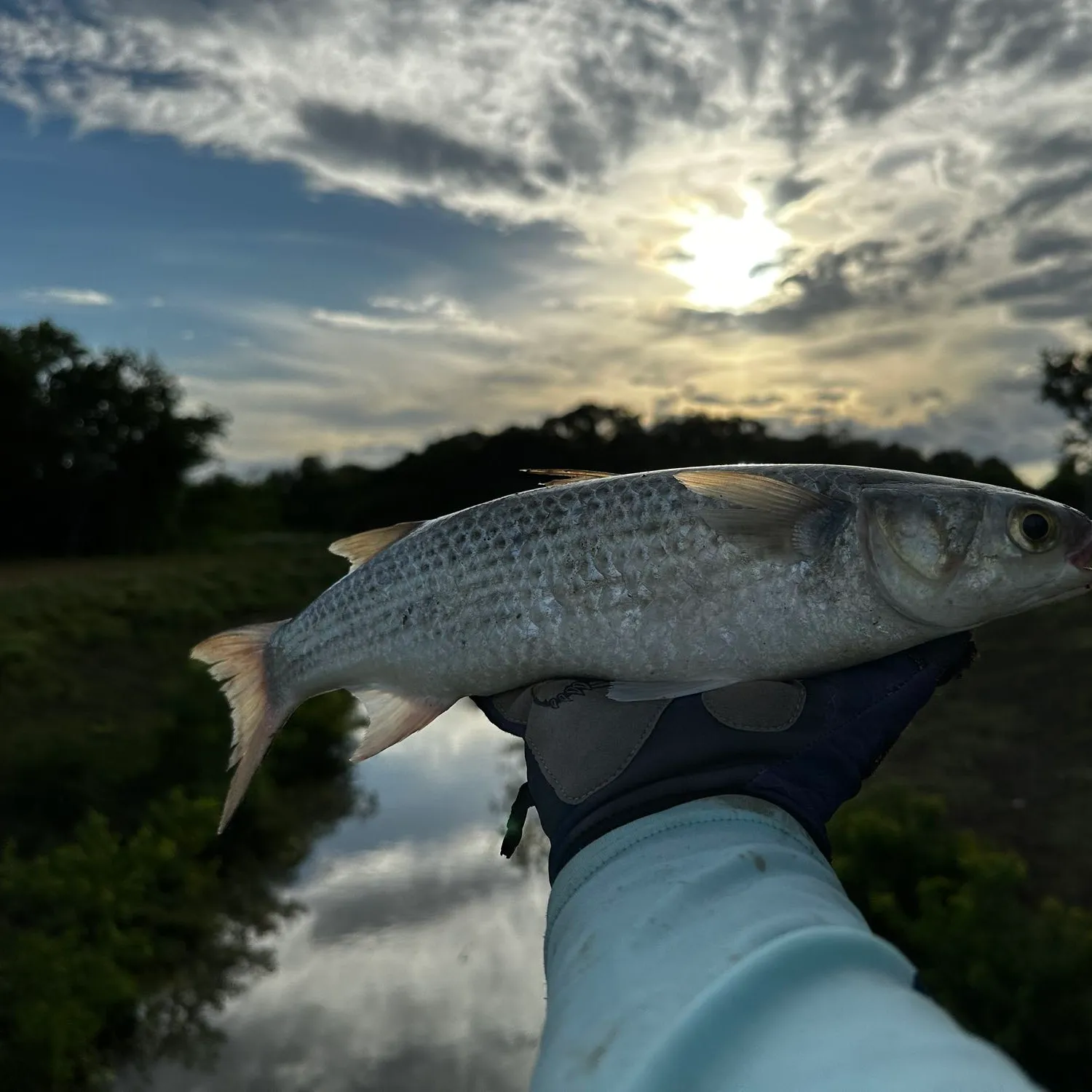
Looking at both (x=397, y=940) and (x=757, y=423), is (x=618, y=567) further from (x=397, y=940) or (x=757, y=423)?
(x=757, y=423)

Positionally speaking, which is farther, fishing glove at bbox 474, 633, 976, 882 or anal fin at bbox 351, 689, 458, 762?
anal fin at bbox 351, 689, 458, 762

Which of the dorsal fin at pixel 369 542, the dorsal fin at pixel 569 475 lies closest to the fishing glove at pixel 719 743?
the dorsal fin at pixel 569 475

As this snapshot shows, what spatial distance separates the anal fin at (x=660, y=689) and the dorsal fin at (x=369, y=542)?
1.20 metres

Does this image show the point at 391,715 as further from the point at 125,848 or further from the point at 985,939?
the point at 125,848

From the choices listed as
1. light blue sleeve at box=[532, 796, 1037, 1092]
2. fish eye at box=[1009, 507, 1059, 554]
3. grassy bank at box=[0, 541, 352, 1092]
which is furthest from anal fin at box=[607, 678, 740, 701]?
grassy bank at box=[0, 541, 352, 1092]

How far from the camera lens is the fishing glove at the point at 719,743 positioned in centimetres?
306

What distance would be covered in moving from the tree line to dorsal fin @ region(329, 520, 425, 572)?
31216 millimetres

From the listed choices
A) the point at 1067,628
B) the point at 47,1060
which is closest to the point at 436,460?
the point at 1067,628

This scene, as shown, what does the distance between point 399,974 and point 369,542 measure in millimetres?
8315

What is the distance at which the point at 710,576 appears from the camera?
3.32m

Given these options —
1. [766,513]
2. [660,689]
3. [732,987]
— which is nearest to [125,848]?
[660,689]

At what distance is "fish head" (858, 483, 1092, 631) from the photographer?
3248 millimetres

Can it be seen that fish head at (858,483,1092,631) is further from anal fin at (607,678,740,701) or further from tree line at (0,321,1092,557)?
tree line at (0,321,1092,557)

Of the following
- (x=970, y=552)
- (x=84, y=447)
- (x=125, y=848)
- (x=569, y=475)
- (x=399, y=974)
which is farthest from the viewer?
(x=84, y=447)
